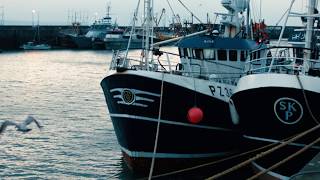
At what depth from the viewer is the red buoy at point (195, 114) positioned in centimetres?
1336

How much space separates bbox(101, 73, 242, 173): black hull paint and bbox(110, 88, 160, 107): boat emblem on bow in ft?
0.16

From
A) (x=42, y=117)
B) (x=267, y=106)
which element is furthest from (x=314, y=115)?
(x=42, y=117)

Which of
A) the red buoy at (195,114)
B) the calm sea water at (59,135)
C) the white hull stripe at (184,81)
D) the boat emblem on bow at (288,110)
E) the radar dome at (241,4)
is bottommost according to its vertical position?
the calm sea water at (59,135)

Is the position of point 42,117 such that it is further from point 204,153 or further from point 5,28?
point 5,28

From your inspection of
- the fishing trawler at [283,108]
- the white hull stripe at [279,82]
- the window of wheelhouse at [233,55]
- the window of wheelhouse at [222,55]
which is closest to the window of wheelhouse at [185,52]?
the window of wheelhouse at [222,55]

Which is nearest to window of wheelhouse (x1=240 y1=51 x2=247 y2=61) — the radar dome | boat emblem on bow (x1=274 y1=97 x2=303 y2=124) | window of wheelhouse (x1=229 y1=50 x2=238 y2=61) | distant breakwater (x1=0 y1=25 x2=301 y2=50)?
window of wheelhouse (x1=229 y1=50 x2=238 y2=61)

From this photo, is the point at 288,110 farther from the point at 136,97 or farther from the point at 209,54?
the point at 209,54

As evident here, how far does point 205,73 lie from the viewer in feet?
Answer: 51.1

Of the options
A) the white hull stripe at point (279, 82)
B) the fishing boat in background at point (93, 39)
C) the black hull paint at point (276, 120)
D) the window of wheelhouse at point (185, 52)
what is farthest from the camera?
the fishing boat in background at point (93, 39)

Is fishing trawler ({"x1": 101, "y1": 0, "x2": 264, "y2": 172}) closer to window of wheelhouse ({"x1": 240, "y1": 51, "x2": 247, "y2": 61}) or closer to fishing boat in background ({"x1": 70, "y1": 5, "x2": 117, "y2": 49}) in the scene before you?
window of wheelhouse ({"x1": 240, "y1": 51, "x2": 247, "y2": 61})

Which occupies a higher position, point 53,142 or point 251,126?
point 251,126

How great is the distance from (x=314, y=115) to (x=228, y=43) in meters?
4.84

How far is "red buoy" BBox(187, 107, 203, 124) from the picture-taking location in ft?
43.8

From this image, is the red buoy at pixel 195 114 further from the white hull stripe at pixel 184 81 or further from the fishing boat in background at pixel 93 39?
the fishing boat in background at pixel 93 39
